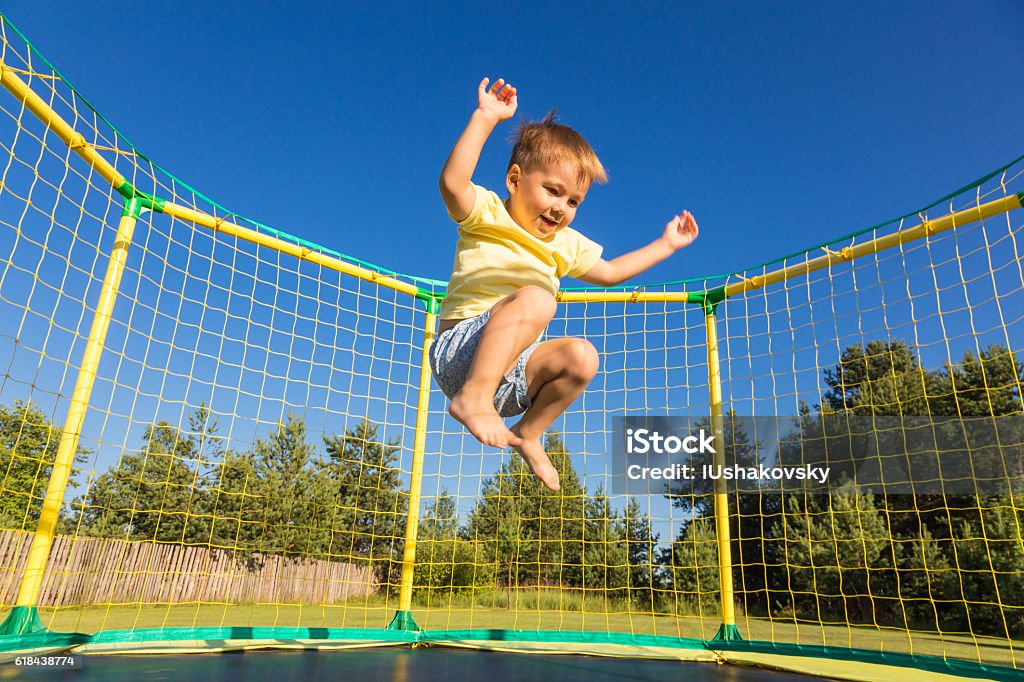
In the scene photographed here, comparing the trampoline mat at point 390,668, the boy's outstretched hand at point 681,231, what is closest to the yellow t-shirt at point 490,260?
the boy's outstretched hand at point 681,231

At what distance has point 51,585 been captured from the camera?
274 inches

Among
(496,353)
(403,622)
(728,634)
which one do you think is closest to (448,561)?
(403,622)

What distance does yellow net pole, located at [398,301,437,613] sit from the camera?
13.8ft

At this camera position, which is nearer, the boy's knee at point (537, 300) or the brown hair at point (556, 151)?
the boy's knee at point (537, 300)

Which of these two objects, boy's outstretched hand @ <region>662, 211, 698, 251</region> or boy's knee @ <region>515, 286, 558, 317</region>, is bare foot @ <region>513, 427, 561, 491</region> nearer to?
boy's knee @ <region>515, 286, 558, 317</region>

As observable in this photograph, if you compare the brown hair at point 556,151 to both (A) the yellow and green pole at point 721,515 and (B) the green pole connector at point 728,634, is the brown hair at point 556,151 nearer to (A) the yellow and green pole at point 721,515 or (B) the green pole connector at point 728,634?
(A) the yellow and green pole at point 721,515

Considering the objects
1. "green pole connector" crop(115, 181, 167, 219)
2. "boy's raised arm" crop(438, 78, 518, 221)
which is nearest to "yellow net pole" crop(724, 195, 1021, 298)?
"boy's raised arm" crop(438, 78, 518, 221)

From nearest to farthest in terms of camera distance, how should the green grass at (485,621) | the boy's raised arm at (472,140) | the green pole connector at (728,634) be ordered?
1. the boy's raised arm at (472,140)
2. the green pole connector at (728,634)
3. the green grass at (485,621)

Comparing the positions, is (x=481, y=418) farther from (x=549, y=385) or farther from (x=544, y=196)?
(x=544, y=196)

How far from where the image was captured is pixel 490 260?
5.12ft

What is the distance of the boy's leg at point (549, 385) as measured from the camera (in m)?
1.46

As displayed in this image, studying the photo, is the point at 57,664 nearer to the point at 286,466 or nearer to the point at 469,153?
the point at 469,153

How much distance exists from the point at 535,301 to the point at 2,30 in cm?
293

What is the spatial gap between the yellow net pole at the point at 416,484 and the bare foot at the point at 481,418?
3011 mm
